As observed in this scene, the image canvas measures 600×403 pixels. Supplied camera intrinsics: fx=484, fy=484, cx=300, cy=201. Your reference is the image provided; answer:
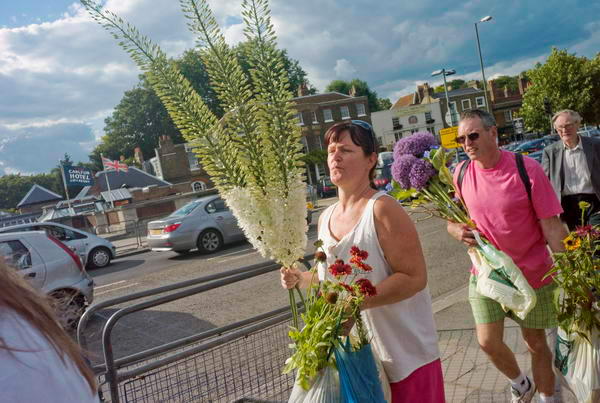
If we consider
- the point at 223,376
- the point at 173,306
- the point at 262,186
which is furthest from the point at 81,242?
the point at 262,186

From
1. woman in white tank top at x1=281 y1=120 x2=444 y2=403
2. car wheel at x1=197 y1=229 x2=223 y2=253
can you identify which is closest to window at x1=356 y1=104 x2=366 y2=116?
car wheel at x1=197 y1=229 x2=223 y2=253

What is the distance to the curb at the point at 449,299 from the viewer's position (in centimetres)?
581

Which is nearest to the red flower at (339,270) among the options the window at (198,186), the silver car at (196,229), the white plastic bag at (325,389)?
the white plastic bag at (325,389)

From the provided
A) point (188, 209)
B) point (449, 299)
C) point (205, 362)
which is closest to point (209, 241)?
point (188, 209)

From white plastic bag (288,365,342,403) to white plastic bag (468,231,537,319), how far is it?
4.04 ft

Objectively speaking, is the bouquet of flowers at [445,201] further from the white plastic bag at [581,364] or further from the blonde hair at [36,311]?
the blonde hair at [36,311]

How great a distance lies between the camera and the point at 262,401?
2.94 meters

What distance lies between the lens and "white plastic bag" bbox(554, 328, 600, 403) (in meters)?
2.61

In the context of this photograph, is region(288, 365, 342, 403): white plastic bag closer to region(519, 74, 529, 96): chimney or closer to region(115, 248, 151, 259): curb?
region(115, 248, 151, 259): curb

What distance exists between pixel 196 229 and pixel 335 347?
12360mm

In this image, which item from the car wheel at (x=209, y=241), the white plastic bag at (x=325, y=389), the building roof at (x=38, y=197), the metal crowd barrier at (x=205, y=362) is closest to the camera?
the white plastic bag at (x=325, y=389)

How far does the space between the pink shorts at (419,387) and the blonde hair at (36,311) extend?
1440 millimetres

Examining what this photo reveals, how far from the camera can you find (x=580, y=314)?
107 inches

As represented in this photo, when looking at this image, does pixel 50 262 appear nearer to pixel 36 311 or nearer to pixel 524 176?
pixel 524 176
